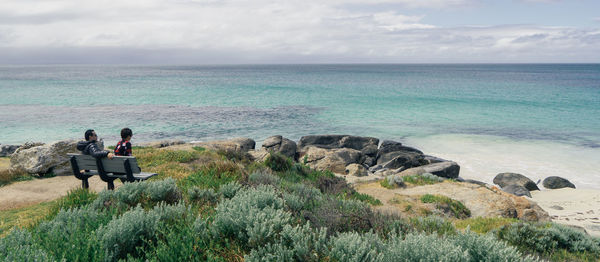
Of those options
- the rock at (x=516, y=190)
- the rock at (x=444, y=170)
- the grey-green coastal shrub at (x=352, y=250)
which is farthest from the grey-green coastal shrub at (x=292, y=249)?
the rock at (x=516, y=190)

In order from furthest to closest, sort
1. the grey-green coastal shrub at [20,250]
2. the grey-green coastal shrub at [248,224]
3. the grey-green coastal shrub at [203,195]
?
the grey-green coastal shrub at [203,195]
the grey-green coastal shrub at [248,224]
the grey-green coastal shrub at [20,250]

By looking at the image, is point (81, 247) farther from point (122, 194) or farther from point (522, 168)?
point (522, 168)

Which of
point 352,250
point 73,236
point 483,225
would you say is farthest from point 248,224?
point 483,225

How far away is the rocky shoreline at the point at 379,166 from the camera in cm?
1155

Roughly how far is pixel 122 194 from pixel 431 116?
129ft

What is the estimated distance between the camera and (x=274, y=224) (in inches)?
183

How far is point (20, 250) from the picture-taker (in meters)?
3.73

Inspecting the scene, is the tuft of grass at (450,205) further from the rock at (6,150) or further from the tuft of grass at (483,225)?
the rock at (6,150)

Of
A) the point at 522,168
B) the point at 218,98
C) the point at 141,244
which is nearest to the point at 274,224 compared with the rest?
the point at 141,244

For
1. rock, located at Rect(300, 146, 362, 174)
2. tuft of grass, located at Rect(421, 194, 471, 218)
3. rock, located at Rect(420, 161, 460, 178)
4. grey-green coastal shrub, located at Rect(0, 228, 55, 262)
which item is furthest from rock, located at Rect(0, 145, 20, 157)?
rock, located at Rect(420, 161, 460, 178)

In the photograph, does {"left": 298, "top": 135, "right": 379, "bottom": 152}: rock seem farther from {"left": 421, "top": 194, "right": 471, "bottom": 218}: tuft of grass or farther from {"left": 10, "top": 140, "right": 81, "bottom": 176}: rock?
{"left": 10, "top": 140, "right": 81, "bottom": 176}: rock

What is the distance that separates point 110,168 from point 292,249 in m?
6.53

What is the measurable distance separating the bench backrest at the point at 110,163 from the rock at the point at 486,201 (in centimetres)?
875


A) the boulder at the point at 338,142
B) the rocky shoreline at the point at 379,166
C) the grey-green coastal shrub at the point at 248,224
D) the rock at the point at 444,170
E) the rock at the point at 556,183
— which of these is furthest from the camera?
the boulder at the point at 338,142
